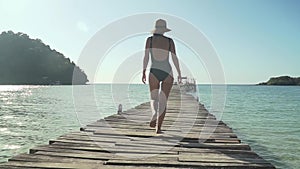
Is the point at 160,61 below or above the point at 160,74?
above

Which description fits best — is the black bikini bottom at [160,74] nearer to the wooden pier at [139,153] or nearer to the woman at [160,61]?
the woman at [160,61]

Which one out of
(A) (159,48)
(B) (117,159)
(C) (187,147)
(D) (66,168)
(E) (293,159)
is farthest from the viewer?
(E) (293,159)

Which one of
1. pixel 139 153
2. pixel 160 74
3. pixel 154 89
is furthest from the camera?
pixel 154 89

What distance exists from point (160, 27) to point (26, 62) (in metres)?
163

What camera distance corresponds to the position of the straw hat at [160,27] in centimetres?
686

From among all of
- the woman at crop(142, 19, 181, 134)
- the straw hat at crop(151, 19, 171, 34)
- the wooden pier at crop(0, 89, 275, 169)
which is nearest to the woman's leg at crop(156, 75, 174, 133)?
the woman at crop(142, 19, 181, 134)

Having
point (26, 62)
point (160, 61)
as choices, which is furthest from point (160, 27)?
point (26, 62)

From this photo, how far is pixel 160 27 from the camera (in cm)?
689

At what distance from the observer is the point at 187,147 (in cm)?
603

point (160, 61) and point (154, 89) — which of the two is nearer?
point (160, 61)

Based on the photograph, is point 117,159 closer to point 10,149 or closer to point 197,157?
point 197,157

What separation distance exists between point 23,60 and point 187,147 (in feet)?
539

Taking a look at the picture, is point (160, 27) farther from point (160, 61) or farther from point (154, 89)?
point (154, 89)

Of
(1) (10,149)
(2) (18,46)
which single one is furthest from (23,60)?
(1) (10,149)
